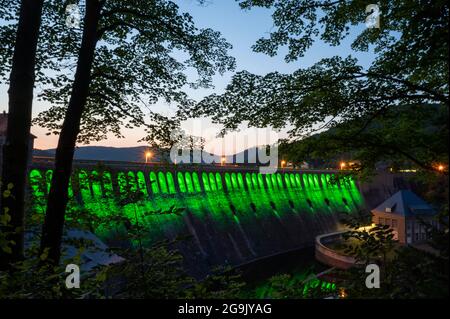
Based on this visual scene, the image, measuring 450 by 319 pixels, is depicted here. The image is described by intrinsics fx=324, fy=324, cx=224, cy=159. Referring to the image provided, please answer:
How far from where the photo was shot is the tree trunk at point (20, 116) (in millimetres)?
6137

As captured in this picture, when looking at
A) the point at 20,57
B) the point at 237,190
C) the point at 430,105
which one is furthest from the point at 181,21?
the point at 237,190

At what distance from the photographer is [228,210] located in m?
48.6

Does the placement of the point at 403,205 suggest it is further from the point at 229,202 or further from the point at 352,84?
the point at 352,84

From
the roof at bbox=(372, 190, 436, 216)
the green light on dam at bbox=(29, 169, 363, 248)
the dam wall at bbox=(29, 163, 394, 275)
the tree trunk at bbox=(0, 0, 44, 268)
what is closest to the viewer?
→ the tree trunk at bbox=(0, 0, 44, 268)

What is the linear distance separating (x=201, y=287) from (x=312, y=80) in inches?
192

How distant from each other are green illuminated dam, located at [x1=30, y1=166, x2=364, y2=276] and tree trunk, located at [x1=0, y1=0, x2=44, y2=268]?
2325 cm

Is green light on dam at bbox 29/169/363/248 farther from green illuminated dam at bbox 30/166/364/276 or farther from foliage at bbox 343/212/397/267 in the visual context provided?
foliage at bbox 343/212/397/267

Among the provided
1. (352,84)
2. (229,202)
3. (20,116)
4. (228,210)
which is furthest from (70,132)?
(229,202)

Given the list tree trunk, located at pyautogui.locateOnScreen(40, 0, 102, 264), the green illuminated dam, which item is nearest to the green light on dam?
the green illuminated dam

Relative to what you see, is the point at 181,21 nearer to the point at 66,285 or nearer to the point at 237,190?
the point at 66,285

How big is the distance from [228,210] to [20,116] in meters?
43.4

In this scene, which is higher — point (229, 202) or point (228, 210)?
point (229, 202)

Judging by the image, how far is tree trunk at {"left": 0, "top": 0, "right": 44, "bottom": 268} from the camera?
614 centimetres

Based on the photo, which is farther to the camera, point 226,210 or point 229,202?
point 229,202
